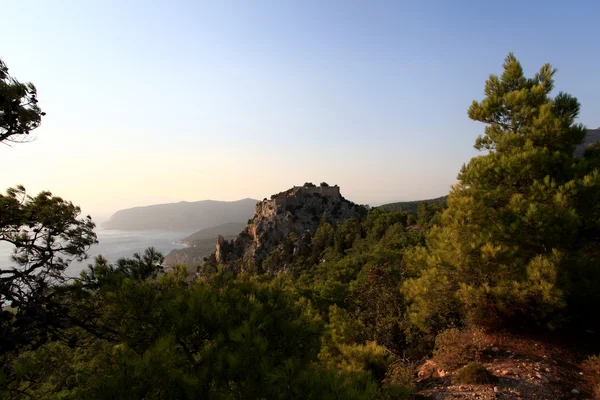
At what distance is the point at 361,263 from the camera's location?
28812 millimetres

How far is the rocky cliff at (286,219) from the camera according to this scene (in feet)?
192

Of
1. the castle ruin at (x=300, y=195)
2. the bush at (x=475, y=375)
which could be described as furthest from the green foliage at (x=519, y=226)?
the castle ruin at (x=300, y=195)

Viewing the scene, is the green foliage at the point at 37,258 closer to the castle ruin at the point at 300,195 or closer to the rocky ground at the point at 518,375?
the rocky ground at the point at 518,375

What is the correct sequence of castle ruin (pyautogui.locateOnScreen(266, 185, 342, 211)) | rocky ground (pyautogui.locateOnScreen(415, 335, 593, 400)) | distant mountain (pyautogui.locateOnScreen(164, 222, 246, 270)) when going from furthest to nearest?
distant mountain (pyautogui.locateOnScreen(164, 222, 246, 270)) < castle ruin (pyautogui.locateOnScreen(266, 185, 342, 211)) < rocky ground (pyautogui.locateOnScreen(415, 335, 593, 400))

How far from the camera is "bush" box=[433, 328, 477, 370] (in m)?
6.30

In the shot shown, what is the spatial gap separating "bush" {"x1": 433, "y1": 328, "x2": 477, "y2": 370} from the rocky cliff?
158ft

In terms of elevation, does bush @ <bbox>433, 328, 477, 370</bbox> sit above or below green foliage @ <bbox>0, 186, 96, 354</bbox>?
below

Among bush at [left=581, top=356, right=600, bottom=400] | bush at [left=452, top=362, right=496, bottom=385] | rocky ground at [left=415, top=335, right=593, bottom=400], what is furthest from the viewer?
bush at [left=452, top=362, right=496, bottom=385]

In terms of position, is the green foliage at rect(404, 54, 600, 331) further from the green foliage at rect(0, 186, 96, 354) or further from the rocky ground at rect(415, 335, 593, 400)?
the green foliage at rect(0, 186, 96, 354)

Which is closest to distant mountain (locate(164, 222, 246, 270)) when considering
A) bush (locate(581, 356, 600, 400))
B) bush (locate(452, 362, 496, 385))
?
bush (locate(452, 362, 496, 385))

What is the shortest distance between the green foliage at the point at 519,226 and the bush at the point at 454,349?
51cm

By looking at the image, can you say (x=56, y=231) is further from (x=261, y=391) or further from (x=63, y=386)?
(x=261, y=391)

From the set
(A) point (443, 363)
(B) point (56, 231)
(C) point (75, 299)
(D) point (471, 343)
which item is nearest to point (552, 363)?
(D) point (471, 343)

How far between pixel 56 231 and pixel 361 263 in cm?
2702
